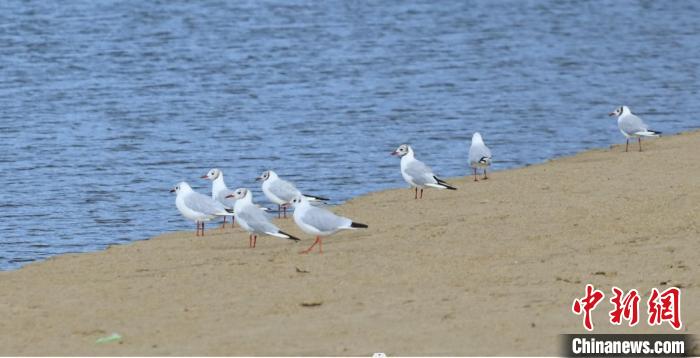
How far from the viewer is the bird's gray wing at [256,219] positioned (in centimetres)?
1692

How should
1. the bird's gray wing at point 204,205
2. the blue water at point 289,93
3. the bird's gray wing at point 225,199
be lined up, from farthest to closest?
the blue water at point 289,93 → the bird's gray wing at point 225,199 → the bird's gray wing at point 204,205

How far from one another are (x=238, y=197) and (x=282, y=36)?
27.1 m

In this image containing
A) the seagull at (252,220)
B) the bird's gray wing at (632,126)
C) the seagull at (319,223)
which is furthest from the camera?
the bird's gray wing at (632,126)

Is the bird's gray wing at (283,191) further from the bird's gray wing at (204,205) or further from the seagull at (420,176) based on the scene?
the seagull at (420,176)

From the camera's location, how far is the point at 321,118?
3048cm

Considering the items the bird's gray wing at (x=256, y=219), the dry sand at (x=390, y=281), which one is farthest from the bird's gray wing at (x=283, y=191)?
the bird's gray wing at (x=256, y=219)

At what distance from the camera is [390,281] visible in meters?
14.7

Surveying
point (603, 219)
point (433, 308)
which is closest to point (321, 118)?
point (603, 219)

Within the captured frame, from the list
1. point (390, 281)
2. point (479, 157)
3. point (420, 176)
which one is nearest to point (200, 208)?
point (420, 176)

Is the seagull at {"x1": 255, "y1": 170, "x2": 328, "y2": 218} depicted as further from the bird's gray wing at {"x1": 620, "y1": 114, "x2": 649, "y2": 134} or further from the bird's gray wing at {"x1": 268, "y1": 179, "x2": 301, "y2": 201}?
the bird's gray wing at {"x1": 620, "y1": 114, "x2": 649, "y2": 134}

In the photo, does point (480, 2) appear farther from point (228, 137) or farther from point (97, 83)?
point (228, 137)

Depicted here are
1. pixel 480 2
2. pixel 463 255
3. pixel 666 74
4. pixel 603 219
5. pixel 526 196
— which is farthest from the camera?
pixel 480 2

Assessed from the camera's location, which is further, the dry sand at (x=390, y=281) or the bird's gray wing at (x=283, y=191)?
the bird's gray wing at (x=283, y=191)

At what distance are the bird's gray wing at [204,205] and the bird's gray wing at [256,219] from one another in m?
1.44
